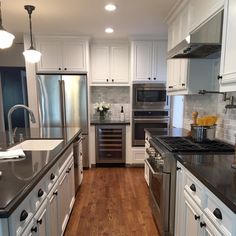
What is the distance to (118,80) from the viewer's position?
4215 millimetres

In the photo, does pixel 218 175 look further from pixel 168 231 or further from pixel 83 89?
pixel 83 89

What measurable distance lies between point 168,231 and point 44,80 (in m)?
3.18

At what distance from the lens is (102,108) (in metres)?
4.25

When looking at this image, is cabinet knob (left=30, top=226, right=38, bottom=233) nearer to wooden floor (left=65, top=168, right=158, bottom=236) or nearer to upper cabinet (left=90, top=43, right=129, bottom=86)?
wooden floor (left=65, top=168, right=158, bottom=236)

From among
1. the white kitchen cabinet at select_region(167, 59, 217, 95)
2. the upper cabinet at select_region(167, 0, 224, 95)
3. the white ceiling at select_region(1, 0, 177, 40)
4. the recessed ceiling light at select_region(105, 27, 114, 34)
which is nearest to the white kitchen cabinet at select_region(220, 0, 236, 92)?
the upper cabinet at select_region(167, 0, 224, 95)

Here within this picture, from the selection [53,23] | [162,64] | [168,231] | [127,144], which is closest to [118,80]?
[162,64]

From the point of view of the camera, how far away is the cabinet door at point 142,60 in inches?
155

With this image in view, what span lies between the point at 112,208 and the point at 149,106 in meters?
2.07

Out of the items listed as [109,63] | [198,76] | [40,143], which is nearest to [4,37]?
[40,143]

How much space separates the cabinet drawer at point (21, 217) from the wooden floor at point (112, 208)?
1232mm

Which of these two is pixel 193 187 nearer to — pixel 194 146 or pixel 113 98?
pixel 194 146

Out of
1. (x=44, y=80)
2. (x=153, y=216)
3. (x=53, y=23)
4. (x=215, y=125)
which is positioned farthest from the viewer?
(x=44, y=80)

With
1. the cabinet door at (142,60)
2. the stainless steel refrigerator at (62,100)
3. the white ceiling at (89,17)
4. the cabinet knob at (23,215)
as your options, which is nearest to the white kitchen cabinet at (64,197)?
the cabinet knob at (23,215)

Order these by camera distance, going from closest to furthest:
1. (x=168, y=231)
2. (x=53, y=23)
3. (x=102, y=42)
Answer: (x=168, y=231), (x=53, y=23), (x=102, y=42)
